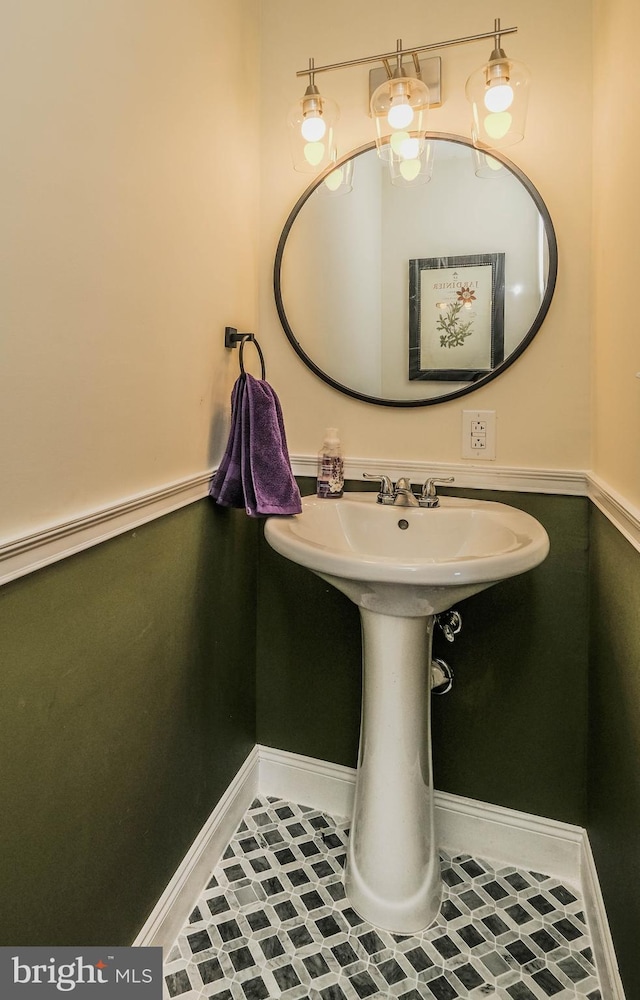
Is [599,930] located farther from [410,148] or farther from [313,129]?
[313,129]

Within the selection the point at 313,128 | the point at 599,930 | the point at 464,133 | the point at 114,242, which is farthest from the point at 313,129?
the point at 599,930

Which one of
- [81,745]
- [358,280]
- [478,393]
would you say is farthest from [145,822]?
[358,280]

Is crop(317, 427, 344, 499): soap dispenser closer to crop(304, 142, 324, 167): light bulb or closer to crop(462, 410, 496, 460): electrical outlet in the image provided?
crop(462, 410, 496, 460): electrical outlet

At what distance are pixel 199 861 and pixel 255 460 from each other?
0.92 m

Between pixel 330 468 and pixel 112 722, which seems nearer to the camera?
pixel 112 722

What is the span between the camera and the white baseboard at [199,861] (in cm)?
118

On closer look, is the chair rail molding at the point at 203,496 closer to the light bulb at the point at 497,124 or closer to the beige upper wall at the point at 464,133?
the beige upper wall at the point at 464,133

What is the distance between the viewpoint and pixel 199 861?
4.41 ft

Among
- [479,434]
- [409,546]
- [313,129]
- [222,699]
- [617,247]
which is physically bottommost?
[222,699]

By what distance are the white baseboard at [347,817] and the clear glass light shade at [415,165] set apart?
5.01ft

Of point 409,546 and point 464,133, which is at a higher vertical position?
point 464,133

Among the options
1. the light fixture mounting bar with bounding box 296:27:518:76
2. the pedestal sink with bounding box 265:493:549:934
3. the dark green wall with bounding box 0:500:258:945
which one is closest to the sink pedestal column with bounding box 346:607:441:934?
the pedestal sink with bounding box 265:493:549:934

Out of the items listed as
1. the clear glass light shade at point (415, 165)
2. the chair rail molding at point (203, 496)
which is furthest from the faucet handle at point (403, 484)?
the clear glass light shade at point (415, 165)

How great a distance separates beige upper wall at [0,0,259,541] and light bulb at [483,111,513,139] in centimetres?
59
